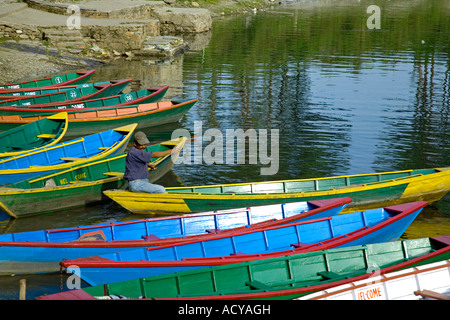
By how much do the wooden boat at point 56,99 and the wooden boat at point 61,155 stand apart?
14.9 feet

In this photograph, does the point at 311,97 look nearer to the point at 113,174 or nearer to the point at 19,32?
the point at 113,174

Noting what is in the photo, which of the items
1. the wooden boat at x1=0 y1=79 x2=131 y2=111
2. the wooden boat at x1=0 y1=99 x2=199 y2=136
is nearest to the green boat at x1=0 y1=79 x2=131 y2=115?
the wooden boat at x1=0 y1=79 x2=131 y2=111

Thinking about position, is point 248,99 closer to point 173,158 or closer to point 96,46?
point 173,158

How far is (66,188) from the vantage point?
15711mm

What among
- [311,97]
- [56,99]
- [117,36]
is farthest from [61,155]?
[117,36]

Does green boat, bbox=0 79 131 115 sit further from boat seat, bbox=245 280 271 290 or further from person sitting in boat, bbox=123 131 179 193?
boat seat, bbox=245 280 271 290

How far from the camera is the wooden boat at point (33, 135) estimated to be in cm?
1991

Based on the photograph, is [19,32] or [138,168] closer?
[138,168]

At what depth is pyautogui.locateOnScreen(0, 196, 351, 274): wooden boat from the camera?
1161cm

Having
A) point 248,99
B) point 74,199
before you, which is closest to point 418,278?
point 74,199

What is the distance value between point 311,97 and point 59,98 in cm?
1204

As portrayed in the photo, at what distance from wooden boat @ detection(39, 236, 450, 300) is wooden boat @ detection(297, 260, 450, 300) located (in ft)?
1.29

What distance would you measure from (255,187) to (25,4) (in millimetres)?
32410

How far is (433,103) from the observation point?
28.1 m
